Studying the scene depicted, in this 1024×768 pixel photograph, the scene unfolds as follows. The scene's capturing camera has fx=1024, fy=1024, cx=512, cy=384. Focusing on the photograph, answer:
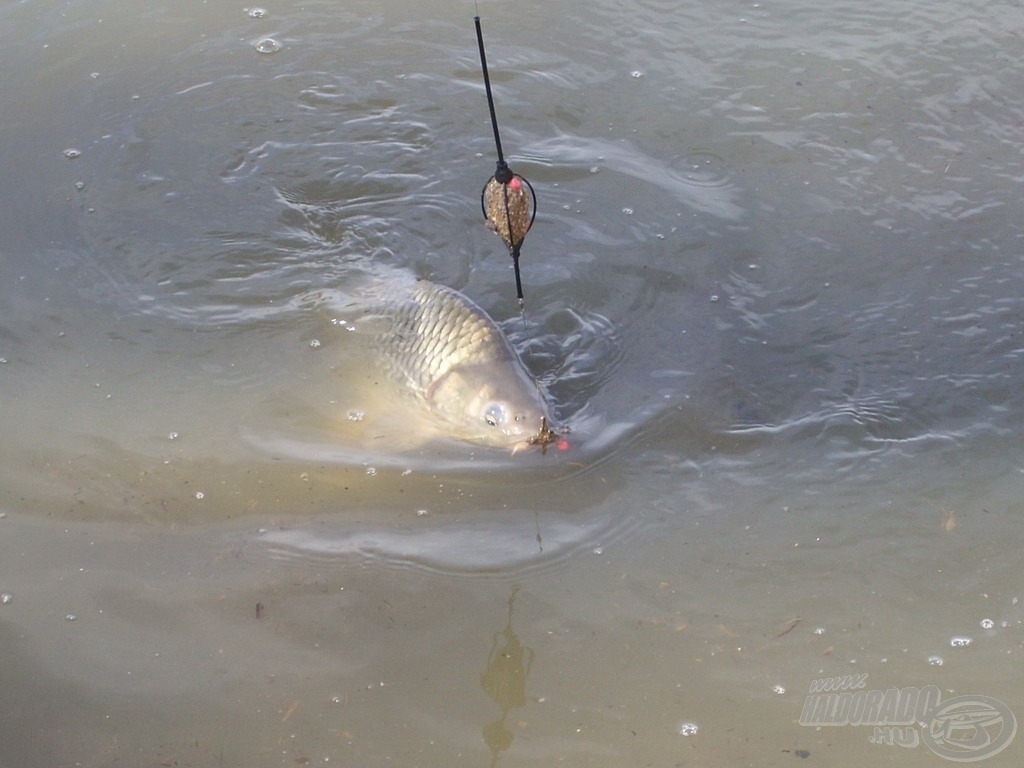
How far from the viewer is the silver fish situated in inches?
123

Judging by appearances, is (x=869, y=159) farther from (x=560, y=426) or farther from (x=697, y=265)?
(x=560, y=426)

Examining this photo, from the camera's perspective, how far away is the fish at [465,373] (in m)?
3.12

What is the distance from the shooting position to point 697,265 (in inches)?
155

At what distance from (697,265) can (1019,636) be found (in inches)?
73.5

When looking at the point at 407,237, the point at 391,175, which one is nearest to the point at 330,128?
the point at 391,175

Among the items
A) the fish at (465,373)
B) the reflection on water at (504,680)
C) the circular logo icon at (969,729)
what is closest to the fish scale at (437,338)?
the fish at (465,373)

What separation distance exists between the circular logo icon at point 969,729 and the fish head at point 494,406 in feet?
4.27

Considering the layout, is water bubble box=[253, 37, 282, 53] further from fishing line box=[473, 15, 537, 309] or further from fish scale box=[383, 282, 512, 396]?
fishing line box=[473, 15, 537, 309]

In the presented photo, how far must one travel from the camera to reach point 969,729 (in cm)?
232

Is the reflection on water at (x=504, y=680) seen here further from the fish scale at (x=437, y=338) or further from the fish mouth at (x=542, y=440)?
the fish scale at (x=437, y=338)

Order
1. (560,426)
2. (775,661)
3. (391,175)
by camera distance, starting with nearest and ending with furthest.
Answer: (775,661)
(560,426)
(391,175)

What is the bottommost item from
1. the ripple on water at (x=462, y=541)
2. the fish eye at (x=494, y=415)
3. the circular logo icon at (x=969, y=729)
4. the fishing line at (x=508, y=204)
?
the circular logo icon at (x=969, y=729)

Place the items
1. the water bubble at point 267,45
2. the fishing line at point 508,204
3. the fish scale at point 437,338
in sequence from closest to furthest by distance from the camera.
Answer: the fishing line at point 508,204 → the fish scale at point 437,338 → the water bubble at point 267,45

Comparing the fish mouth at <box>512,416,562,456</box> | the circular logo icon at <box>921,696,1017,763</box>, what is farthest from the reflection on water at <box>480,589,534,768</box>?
the circular logo icon at <box>921,696,1017,763</box>
